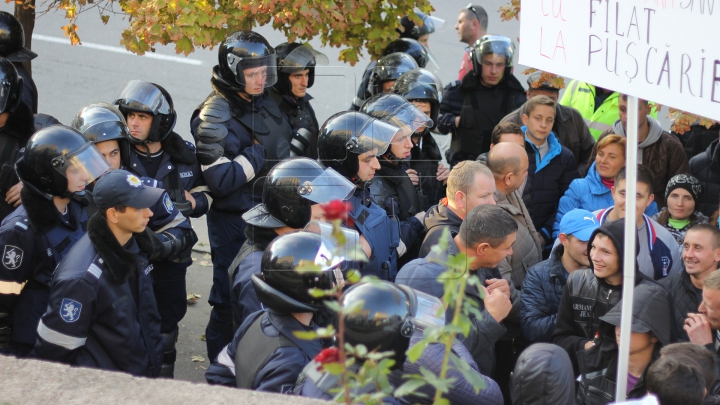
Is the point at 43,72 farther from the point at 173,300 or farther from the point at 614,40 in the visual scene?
the point at 614,40

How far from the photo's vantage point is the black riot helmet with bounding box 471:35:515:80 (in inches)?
265

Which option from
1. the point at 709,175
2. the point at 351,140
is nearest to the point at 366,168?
the point at 351,140

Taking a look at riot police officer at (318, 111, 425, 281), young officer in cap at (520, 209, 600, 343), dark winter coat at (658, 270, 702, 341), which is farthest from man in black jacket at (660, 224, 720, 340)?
riot police officer at (318, 111, 425, 281)

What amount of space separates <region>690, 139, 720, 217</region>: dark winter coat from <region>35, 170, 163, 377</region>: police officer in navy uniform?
3773 mm

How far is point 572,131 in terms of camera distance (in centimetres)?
629

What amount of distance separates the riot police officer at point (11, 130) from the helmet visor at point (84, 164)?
0.76m

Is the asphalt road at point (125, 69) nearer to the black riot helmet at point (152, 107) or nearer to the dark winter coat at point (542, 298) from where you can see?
the black riot helmet at point (152, 107)

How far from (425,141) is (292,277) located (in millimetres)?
3438

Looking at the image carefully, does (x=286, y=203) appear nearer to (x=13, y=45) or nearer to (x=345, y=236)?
(x=345, y=236)

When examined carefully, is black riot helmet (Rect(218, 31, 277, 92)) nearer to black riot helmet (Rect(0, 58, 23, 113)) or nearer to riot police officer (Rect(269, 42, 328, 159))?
riot police officer (Rect(269, 42, 328, 159))

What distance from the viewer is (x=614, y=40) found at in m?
2.99

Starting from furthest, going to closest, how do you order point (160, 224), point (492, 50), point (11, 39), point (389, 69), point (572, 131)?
point (492, 50) < point (389, 69) < point (572, 131) < point (11, 39) < point (160, 224)

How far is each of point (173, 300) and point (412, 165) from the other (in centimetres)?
201

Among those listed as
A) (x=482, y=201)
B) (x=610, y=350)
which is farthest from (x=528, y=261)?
(x=610, y=350)
